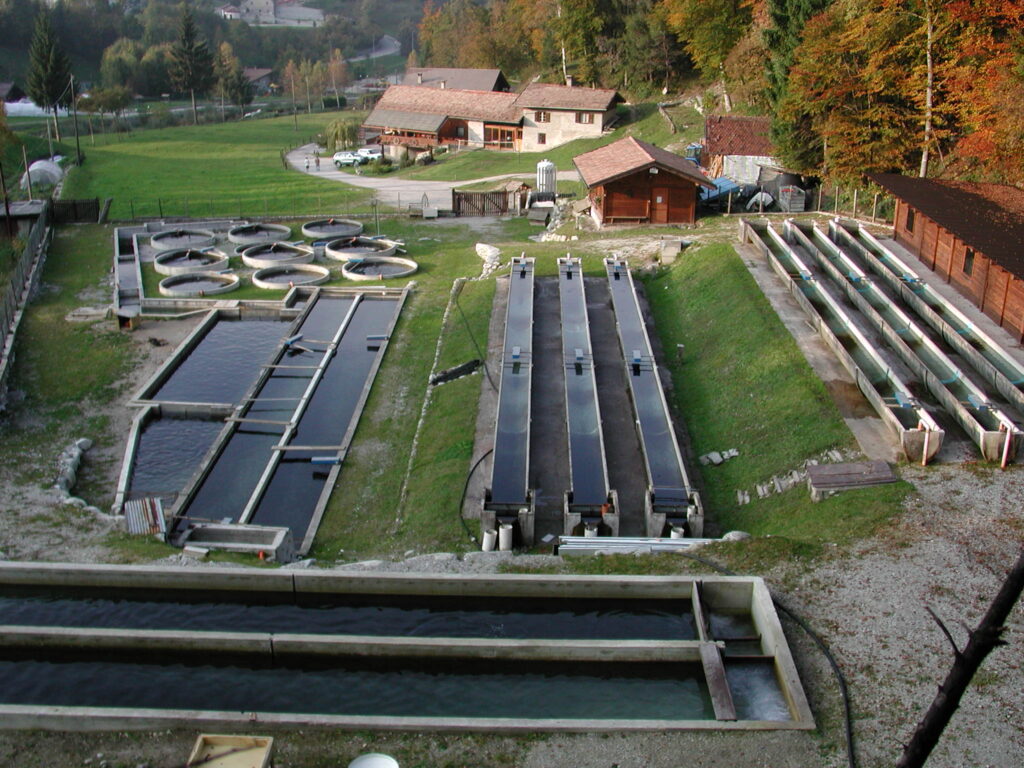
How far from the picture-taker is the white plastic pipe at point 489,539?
18.5 m

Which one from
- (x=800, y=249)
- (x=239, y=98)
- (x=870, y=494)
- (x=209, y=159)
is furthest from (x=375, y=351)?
(x=239, y=98)

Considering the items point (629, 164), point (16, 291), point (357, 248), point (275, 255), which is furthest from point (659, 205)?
point (16, 291)

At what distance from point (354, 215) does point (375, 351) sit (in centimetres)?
1809

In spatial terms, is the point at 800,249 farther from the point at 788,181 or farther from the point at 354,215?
the point at 354,215

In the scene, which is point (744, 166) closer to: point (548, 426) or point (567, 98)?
point (567, 98)

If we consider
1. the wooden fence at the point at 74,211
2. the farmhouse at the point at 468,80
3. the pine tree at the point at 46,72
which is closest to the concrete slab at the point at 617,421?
the wooden fence at the point at 74,211

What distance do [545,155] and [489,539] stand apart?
49.5 meters

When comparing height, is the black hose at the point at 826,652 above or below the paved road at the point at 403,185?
below

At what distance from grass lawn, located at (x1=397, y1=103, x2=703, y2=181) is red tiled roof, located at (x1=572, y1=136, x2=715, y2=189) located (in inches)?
618

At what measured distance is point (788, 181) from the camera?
42375 millimetres

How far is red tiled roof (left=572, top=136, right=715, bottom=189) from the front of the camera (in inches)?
1517

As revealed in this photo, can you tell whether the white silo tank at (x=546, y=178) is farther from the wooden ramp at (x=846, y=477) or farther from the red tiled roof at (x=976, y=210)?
the wooden ramp at (x=846, y=477)

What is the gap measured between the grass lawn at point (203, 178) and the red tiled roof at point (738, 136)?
61.3 feet

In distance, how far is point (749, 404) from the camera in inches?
914
